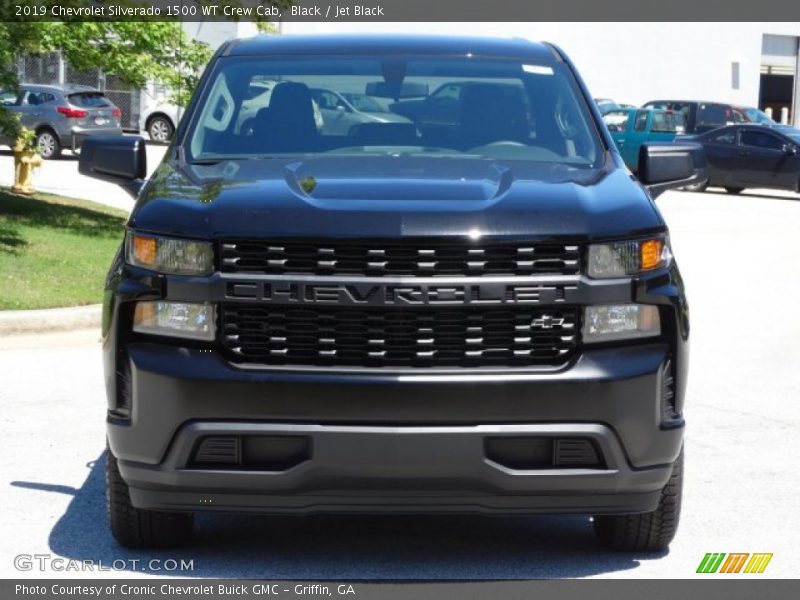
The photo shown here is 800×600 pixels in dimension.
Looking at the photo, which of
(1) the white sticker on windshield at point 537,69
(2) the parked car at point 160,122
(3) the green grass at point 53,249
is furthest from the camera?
(2) the parked car at point 160,122

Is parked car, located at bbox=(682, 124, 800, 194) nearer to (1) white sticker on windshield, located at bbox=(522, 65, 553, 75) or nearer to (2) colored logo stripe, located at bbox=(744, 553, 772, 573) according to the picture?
(1) white sticker on windshield, located at bbox=(522, 65, 553, 75)

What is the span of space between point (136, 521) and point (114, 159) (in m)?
1.66

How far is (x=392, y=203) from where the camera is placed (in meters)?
5.32

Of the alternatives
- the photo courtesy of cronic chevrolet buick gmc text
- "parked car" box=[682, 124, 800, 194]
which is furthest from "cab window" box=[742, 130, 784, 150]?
the photo courtesy of cronic chevrolet buick gmc text

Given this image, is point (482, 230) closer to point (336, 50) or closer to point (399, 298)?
point (399, 298)

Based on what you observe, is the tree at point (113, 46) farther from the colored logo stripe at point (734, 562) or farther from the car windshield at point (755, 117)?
the car windshield at point (755, 117)

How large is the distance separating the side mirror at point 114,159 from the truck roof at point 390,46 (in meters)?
0.67

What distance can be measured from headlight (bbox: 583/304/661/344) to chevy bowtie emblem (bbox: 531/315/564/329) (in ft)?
0.28

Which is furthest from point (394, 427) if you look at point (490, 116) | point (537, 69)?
point (537, 69)

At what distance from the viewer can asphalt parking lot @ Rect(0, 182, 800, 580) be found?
5.77 m

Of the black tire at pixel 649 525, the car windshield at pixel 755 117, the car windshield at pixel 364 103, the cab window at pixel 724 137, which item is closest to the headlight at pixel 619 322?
the black tire at pixel 649 525

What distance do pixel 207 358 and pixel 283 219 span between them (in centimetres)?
51

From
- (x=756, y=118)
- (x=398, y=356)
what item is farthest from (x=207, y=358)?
(x=756, y=118)

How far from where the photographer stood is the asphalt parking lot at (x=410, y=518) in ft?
18.9
